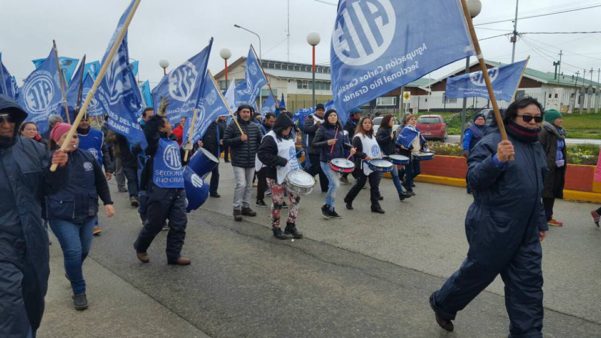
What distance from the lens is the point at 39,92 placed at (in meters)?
7.43

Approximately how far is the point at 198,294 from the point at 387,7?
10.2 feet

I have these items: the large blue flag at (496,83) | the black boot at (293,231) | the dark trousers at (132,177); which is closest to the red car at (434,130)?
the large blue flag at (496,83)

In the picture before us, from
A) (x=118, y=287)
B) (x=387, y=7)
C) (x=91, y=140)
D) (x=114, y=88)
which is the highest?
(x=387, y=7)

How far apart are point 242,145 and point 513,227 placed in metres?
5.12

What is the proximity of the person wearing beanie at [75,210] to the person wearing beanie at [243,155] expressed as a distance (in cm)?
321

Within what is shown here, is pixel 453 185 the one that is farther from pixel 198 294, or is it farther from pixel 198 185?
pixel 198 294

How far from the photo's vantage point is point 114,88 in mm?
4906

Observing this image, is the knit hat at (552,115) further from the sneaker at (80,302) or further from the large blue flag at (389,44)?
the sneaker at (80,302)

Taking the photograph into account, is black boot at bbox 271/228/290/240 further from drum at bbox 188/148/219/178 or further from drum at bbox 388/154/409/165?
drum at bbox 388/154/409/165

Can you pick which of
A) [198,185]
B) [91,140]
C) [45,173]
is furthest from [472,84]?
[45,173]

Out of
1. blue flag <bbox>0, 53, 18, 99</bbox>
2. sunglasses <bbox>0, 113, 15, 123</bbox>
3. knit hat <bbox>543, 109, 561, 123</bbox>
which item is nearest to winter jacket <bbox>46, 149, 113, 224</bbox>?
sunglasses <bbox>0, 113, 15, 123</bbox>

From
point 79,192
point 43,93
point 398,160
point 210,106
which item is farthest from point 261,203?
point 79,192

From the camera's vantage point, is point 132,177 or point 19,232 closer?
point 19,232

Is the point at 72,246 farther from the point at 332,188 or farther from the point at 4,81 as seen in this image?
the point at 4,81
